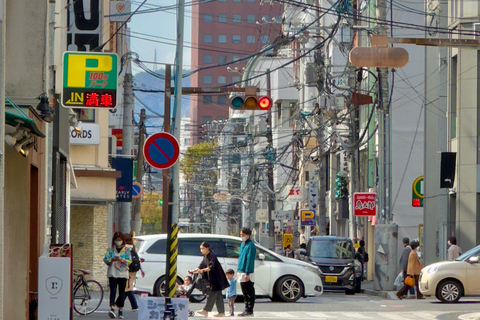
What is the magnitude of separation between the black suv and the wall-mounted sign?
24.9 feet

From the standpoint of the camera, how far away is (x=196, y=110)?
163 meters

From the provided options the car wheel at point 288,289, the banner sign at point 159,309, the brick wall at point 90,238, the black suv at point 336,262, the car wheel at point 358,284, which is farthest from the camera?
the car wheel at point 358,284

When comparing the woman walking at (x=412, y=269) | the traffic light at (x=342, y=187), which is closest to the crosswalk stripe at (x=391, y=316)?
the woman walking at (x=412, y=269)

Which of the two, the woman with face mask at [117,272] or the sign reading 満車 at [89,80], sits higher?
the sign reading 満車 at [89,80]

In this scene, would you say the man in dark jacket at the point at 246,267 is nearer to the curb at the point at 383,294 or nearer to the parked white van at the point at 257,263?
the parked white van at the point at 257,263

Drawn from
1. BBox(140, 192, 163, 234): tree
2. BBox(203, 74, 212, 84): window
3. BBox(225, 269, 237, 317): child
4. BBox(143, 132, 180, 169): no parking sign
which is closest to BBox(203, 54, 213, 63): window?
BBox(203, 74, 212, 84): window

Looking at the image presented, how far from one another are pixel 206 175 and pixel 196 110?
60.7 meters

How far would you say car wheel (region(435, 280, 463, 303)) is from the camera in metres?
25.3

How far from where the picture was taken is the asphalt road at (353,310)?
20845 millimetres

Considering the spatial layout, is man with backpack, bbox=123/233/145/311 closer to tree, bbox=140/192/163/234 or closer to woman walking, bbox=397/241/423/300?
woman walking, bbox=397/241/423/300

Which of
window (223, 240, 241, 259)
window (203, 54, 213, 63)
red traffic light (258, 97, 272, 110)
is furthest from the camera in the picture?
window (203, 54, 213, 63)

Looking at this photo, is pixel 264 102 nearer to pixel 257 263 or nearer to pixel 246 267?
pixel 246 267

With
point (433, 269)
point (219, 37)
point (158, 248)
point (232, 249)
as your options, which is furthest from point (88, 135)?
point (219, 37)

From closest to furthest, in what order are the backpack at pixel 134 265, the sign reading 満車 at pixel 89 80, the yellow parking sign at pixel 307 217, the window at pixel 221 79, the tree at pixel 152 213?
1. the sign reading 満車 at pixel 89 80
2. the backpack at pixel 134 265
3. the yellow parking sign at pixel 307 217
4. the tree at pixel 152 213
5. the window at pixel 221 79
